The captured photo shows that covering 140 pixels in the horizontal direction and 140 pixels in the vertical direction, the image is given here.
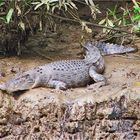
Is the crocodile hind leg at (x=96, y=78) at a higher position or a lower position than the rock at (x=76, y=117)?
higher

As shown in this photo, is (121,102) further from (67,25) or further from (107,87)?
(67,25)

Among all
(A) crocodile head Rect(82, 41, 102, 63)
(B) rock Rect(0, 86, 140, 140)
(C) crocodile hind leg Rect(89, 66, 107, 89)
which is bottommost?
(B) rock Rect(0, 86, 140, 140)

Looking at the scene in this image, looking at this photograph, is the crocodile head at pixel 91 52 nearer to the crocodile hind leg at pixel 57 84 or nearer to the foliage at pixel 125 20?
the foliage at pixel 125 20

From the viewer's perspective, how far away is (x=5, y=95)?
6.49m

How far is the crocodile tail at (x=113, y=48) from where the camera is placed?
8.21 metres

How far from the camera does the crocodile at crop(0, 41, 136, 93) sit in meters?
6.68

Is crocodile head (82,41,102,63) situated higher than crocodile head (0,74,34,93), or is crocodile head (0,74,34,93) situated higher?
crocodile head (82,41,102,63)

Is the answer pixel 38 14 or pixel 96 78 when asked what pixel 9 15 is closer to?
pixel 38 14

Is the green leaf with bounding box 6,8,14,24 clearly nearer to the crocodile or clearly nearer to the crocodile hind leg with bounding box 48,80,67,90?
the crocodile

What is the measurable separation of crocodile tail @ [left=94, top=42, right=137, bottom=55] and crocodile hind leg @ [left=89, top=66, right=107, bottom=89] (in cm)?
88

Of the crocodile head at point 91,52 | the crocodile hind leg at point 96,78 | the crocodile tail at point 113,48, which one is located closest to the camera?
the crocodile hind leg at point 96,78

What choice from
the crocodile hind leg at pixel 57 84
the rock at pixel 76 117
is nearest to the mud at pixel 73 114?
the rock at pixel 76 117

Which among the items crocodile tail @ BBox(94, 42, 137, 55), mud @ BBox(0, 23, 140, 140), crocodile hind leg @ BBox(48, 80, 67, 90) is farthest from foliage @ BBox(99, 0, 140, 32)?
crocodile hind leg @ BBox(48, 80, 67, 90)

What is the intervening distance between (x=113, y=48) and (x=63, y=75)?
1.41 metres
